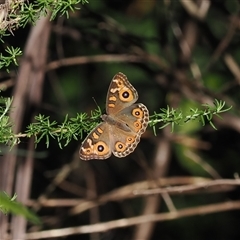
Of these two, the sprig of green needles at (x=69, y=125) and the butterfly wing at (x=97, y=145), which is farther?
the butterfly wing at (x=97, y=145)

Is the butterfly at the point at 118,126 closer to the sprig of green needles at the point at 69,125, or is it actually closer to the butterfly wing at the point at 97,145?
the butterfly wing at the point at 97,145

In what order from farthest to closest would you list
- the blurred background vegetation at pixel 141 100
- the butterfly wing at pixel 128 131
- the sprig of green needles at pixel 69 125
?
the blurred background vegetation at pixel 141 100 → the butterfly wing at pixel 128 131 → the sprig of green needles at pixel 69 125

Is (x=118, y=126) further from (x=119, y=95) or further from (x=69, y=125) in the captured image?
(x=69, y=125)

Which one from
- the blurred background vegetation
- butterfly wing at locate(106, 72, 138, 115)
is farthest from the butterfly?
the blurred background vegetation

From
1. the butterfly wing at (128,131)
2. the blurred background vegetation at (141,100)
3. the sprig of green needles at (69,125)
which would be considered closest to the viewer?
the sprig of green needles at (69,125)

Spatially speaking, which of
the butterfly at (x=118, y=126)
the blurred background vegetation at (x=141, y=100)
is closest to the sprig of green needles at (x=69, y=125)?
the butterfly at (x=118, y=126)

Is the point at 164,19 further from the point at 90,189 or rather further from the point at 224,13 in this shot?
the point at 90,189

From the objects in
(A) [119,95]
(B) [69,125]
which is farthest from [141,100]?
(B) [69,125]
